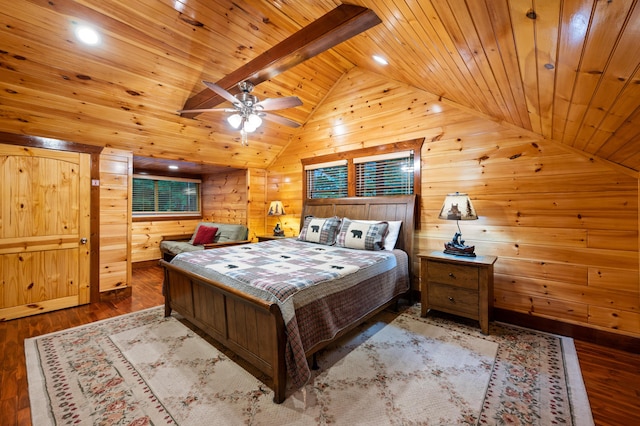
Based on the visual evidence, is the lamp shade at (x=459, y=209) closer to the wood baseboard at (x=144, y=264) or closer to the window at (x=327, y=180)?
the window at (x=327, y=180)

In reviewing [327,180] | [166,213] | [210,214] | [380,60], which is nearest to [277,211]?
[327,180]

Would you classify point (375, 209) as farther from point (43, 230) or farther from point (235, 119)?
point (43, 230)

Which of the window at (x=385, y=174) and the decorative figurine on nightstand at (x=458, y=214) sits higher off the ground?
the window at (x=385, y=174)

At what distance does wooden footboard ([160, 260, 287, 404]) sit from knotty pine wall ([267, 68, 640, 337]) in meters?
2.46

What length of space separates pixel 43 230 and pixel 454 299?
4924 millimetres

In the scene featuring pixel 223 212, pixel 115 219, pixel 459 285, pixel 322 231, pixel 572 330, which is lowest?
pixel 572 330

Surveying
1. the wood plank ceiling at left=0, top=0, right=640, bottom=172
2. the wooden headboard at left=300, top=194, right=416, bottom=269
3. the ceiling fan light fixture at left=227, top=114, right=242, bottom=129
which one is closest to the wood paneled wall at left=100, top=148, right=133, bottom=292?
the wood plank ceiling at left=0, top=0, right=640, bottom=172

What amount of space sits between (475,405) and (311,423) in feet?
3.48

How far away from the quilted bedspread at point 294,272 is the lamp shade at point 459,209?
2.56 feet

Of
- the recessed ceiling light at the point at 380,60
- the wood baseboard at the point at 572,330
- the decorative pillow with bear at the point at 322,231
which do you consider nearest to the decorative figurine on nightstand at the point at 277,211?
the decorative pillow with bear at the point at 322,231

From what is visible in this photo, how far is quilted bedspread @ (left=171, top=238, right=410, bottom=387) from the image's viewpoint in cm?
184

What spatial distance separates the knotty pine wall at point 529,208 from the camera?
2.51 m

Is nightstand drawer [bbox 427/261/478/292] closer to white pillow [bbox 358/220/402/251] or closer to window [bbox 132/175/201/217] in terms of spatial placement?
white pillow [bbox 358/220/402/251]

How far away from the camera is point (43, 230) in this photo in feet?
11.1
